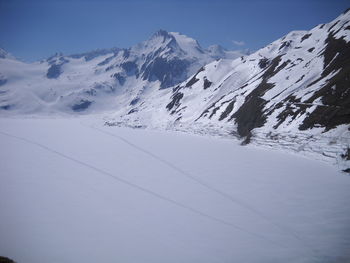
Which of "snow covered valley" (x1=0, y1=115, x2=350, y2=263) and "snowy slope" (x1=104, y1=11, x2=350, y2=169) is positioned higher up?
"snowy slope" (x1=104, y1=11, x2=350, y2=169)

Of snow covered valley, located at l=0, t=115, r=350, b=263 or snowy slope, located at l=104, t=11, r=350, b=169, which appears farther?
snowy slope, located at l=104, t=11, r=350, b=169

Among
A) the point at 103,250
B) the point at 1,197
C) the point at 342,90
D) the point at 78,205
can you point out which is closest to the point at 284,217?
the point at 103,250

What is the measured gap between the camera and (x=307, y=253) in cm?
861

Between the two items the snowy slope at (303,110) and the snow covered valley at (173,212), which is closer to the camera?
the snow covered valley at (173,212)

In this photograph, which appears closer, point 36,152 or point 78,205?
point 78,205

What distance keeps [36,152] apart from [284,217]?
23.9 m

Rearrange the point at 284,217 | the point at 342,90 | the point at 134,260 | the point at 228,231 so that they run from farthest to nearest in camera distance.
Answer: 1. the point at 342,90
2. the point at 284,217
3. the point at 228,231
4. the point at 134,260

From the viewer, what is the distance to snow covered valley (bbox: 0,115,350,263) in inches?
348

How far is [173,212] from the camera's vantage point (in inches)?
460

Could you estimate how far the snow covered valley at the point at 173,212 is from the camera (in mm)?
8836

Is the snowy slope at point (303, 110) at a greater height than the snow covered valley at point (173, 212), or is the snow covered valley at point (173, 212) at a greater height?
the snowy slope at point (303, 110)

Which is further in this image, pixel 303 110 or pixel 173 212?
pixel 303 110

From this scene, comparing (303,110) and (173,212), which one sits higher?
(303,110)

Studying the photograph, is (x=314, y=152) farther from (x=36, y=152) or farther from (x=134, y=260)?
(x=36, y=152)
